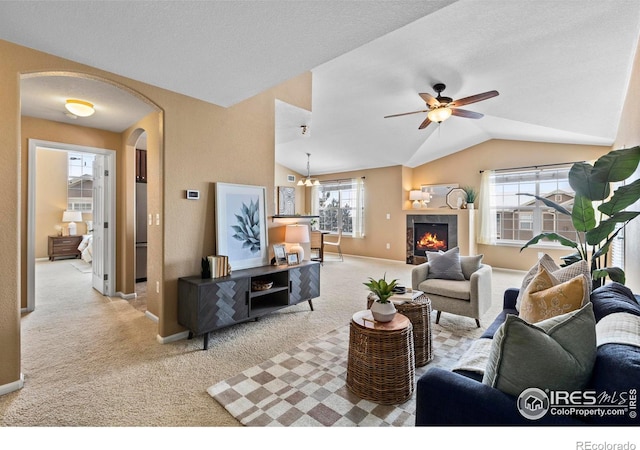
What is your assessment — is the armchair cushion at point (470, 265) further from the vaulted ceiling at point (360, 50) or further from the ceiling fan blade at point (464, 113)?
the vaulted ceiling at point (360, 50)

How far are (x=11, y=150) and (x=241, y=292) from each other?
2046mm

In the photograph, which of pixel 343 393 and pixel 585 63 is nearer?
pixel 343 393

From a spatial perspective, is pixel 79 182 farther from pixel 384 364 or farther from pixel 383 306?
pixel 384 364

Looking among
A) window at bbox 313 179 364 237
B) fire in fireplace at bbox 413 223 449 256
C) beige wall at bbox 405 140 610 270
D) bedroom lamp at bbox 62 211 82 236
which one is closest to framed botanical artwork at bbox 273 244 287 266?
fire in fireplace at bbox 413 223 449 256

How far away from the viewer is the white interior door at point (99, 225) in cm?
423

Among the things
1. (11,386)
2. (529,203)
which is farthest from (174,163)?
(529,203)

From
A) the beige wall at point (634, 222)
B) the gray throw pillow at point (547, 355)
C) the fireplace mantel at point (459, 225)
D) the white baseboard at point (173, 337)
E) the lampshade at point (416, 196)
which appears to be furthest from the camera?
the lampshade at point (416, 196)

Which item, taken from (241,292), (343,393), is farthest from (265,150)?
(343,393)

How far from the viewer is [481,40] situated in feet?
8.97

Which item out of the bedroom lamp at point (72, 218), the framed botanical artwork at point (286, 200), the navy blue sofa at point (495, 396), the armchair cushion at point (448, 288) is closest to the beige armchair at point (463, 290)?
the armchair cushion at point (448, 288)

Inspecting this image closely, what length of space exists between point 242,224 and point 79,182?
793cm

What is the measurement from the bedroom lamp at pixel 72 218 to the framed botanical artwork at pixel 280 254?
724cm

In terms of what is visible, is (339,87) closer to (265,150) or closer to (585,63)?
(265,150)

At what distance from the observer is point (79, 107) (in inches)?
119
